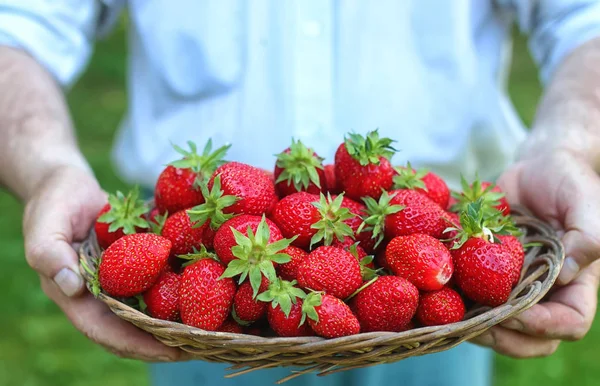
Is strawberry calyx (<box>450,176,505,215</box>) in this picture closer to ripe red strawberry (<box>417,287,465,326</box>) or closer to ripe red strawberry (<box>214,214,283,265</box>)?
ripe red strawberry (<box>417,287,465,326</box>)

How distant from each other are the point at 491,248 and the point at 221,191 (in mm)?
415

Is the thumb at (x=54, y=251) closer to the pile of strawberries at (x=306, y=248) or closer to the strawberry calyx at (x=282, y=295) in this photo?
the pile of strawberries at (x=306, y=248)

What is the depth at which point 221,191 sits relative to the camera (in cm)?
119

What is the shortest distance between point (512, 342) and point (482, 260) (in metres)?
0.19

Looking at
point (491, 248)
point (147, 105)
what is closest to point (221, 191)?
point (491, 248)

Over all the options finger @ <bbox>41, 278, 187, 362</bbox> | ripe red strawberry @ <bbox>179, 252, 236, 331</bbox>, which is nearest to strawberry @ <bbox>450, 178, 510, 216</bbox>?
ripe red strawberry @ <bbox>179, 252, 236, 331</bbox>

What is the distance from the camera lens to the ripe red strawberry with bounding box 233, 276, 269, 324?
1099mm

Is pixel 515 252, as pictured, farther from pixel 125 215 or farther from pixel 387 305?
pixel 125 215

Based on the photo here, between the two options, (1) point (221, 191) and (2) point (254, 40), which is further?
(2) point (254, 40)

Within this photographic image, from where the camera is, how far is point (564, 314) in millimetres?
1245

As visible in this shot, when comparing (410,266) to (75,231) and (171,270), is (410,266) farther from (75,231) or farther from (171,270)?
(75,231)

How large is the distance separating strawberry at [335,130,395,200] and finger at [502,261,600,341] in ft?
0.98

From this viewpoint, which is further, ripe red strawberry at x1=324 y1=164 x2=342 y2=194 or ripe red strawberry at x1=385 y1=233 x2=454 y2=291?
ripe red strawberry at x1=324 y1=164 x2=342 y2=194

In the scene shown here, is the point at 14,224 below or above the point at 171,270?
below
